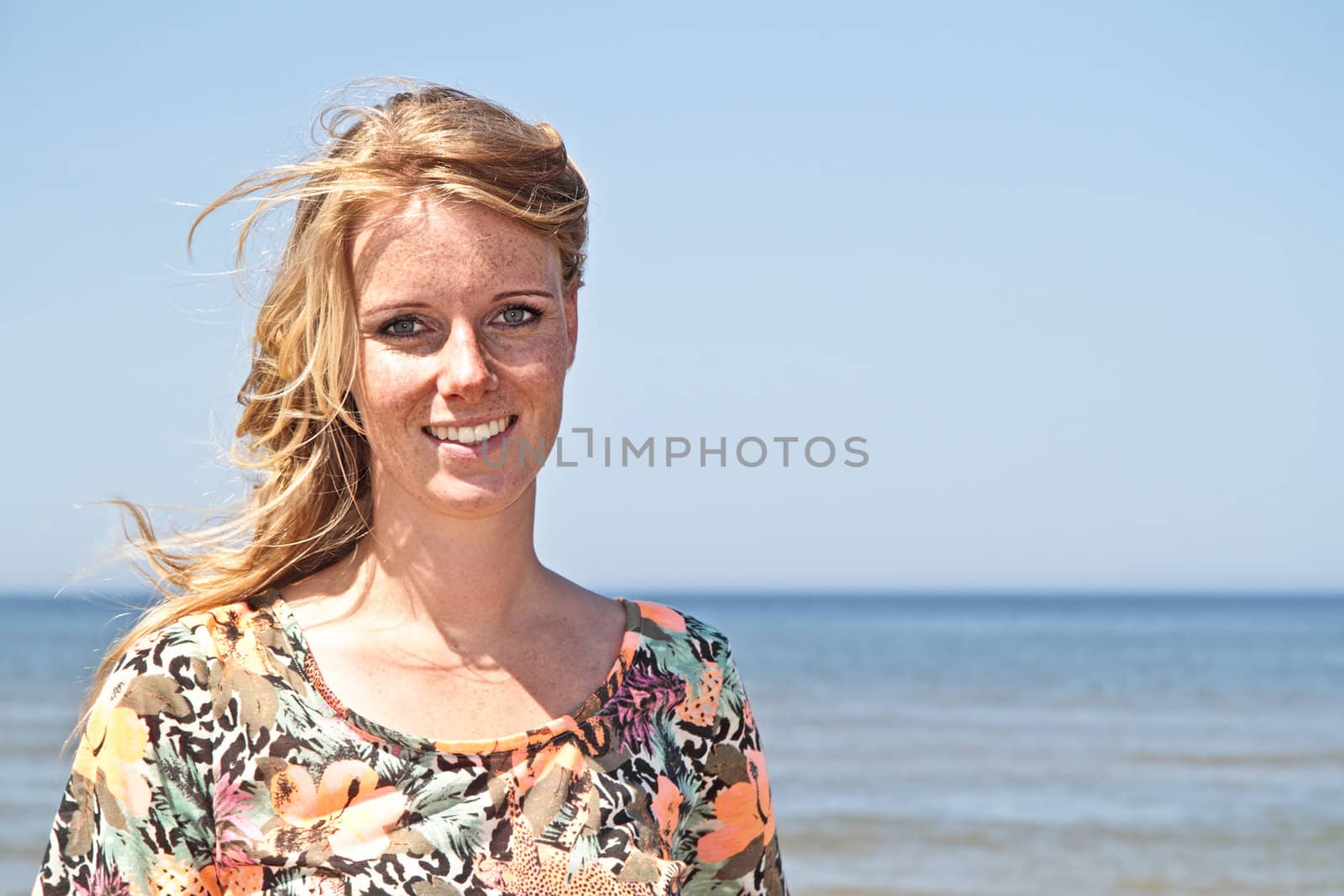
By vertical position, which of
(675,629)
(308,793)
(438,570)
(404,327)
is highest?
(404,327)

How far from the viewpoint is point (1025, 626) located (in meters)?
43.3

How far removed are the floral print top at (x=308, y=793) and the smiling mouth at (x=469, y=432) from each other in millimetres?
335

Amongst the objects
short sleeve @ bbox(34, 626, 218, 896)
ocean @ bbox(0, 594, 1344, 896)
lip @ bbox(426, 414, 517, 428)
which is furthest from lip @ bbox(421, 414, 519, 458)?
ocean @ bbox(0, 594, 1344, 896)

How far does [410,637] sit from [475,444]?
305mm

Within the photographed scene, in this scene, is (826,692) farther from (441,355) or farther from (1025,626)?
(1025,626)

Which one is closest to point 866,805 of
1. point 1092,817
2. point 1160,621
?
point 1092,817

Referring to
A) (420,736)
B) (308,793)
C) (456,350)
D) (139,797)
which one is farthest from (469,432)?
(139,797)

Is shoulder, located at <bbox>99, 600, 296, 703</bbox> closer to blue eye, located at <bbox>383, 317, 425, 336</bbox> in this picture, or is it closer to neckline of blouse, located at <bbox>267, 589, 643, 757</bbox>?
neckline of blouse, located at <bbox>267, 589, 643, 757</bbox>

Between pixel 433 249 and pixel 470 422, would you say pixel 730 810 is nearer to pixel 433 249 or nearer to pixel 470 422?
pixel 470 422

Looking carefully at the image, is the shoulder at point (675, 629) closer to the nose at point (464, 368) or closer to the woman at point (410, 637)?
the woman at point (410, 637)

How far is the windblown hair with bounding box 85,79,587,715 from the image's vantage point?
191cm

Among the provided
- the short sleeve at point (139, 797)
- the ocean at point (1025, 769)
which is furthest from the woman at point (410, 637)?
the ocean at point (1025, 769)

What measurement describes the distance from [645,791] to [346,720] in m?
0.43

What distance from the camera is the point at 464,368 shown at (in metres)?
1.85
